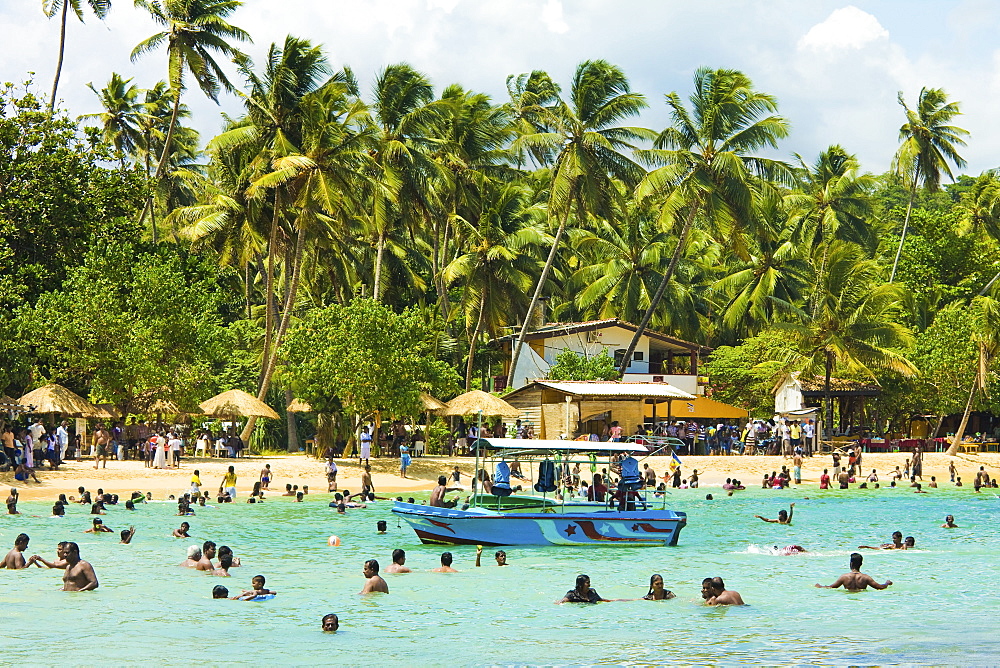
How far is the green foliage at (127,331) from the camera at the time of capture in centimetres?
4012

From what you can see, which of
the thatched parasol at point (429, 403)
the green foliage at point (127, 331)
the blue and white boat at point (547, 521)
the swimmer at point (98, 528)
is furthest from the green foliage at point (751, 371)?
the swimmer at point (98, 528)

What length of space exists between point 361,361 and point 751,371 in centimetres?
2301

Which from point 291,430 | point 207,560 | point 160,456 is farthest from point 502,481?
Result: point 291,430

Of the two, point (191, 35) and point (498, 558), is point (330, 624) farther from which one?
point (191, 35)

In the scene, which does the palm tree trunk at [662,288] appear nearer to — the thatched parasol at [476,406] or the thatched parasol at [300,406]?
the thatched parasol at [476,406]

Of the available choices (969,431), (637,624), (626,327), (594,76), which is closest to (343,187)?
(594,76)

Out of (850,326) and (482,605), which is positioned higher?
(850,326)

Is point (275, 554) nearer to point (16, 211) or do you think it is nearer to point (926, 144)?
point (16, 211)

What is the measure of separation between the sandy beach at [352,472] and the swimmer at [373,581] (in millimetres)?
16782

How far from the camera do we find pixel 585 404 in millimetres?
51281

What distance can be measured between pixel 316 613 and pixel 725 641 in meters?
6.79

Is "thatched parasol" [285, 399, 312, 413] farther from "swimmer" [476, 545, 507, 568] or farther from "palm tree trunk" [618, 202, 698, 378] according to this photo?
"swimmer" [476, 545, 507, 568]

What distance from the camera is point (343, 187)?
45.8m

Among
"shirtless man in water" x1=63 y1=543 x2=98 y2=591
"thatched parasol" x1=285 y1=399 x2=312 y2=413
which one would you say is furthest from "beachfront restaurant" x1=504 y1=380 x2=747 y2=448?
"shirtless man in water" x1=63 y1=543 x2=98 y2=591
